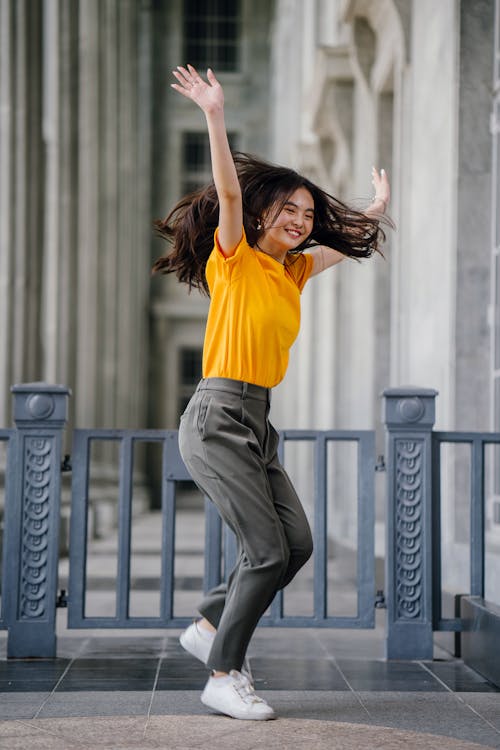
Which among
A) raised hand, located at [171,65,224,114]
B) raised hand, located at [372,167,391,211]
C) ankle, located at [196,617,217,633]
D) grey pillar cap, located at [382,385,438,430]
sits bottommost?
ankle, located at [196,617,217,633]

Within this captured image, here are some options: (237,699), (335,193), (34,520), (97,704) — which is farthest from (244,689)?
(335,193)

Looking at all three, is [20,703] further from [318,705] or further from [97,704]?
[318,705]

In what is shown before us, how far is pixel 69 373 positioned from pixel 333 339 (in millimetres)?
3493

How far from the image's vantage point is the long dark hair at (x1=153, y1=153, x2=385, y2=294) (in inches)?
155

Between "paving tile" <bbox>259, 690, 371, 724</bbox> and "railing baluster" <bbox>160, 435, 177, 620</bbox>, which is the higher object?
"railing baluster" <bbox>160, 435, 177, 620</bbox>

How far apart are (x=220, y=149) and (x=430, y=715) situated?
2.06 m

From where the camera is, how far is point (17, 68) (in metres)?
10.9

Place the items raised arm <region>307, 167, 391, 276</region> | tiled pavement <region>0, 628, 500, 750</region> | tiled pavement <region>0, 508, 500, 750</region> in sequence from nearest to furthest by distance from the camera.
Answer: tiled pavement <region>0, 508, 500, 750</region> < tiled pavement <region>0, 628, 500, 750</region> < raised arm <region>307, 167, 391, 276</region>

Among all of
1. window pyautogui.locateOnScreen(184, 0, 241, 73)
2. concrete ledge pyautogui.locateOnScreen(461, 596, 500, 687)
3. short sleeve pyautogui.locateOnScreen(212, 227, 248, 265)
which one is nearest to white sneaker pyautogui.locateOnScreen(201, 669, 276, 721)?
concrete ledge pyautogui.locateOnScreen(461, 596, 500, 687)

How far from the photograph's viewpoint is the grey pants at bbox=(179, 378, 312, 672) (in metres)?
3.80

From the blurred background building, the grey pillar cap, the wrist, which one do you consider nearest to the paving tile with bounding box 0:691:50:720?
the grey pillar cap

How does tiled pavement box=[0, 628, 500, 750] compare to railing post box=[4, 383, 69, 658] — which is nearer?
tiled pavement box=[0, 628, 500, 750]

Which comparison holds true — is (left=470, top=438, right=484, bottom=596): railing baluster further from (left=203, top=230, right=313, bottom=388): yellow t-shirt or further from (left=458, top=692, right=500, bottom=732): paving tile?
(left=203, top=230, right=313, bottom=388): yellow t-shirt

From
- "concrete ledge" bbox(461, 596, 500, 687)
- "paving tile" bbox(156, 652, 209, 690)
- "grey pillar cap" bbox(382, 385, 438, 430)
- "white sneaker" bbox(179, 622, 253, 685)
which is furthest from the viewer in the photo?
"grey pillar cap" bbox(382, 385, 438, 430)
